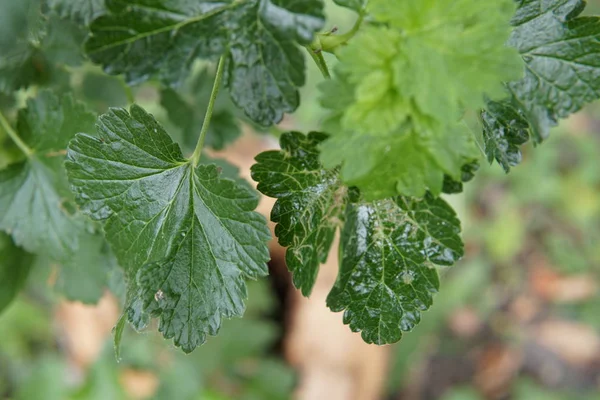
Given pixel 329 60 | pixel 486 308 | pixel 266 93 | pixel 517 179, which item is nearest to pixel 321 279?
pixel 486 308

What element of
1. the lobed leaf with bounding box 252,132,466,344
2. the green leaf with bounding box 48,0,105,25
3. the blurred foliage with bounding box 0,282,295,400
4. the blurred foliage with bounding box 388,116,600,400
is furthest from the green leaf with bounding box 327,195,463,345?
the blurred foliage with bounding box 388,116,600,400

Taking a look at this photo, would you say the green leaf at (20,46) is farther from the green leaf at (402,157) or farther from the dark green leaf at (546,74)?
the dark green leaf at (546,74)

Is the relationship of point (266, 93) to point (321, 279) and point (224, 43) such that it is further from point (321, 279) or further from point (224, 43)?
point (321, 279)

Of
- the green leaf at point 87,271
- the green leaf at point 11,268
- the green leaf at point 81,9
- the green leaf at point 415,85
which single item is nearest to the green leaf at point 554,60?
the green leaf at point 415,85

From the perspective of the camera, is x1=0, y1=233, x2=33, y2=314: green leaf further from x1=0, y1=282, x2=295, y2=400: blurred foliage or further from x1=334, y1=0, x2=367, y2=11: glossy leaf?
x1=0, y1=282, x2=295, y2=400: blurred foliage

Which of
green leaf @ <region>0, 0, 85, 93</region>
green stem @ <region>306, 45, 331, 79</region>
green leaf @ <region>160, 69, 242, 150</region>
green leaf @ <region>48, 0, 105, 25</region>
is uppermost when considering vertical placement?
green stem @ <region>306, 45, 331, 79</region>
